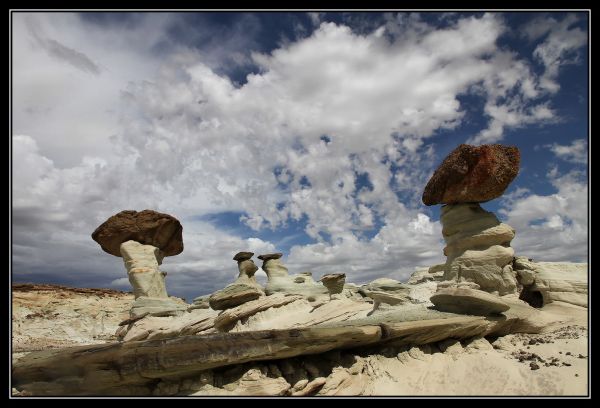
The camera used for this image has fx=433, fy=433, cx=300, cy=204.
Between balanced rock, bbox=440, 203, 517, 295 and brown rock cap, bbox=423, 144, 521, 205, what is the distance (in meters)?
0.42

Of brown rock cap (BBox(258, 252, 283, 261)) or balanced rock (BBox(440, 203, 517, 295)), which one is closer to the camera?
balanced rock (BBox(440, 203, 517, 295))

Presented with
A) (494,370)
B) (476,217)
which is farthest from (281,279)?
(494,370)

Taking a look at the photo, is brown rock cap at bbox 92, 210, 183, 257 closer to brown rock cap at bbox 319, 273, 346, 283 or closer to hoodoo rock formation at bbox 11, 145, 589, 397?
hoodoo rock formation at bbox 11, 145, 589, 397

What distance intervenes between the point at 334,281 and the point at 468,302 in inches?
364

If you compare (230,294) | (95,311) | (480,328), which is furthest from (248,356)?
(95,311)

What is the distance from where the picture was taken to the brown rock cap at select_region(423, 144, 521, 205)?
36.9 feet

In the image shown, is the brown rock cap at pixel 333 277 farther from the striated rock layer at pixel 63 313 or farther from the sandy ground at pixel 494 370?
the striated rock layer at pixel 63 313

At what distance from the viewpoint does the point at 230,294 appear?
43.5 ft

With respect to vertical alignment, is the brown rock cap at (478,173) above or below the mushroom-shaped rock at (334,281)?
above

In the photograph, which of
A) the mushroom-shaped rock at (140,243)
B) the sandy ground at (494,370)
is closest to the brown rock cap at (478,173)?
the sandy ground at (494,370)

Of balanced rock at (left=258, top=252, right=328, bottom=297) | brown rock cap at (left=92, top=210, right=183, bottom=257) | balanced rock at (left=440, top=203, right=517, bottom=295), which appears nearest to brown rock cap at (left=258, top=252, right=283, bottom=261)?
balanced rock at (left=258, top=252, right=328, bottom=297)

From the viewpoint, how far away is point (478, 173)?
11.3m

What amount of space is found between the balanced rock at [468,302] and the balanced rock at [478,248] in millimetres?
1898

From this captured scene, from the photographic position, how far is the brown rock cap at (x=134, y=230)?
19016mm
